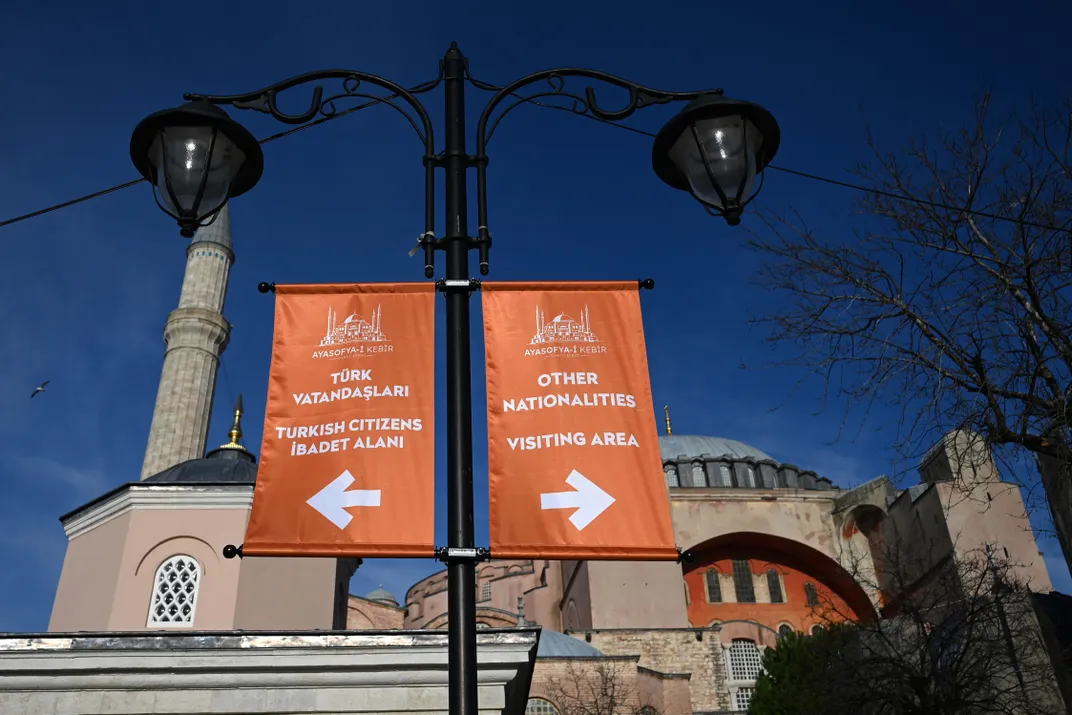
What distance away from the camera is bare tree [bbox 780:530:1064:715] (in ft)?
61.2

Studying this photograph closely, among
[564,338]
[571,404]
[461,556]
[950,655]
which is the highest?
[950,655]

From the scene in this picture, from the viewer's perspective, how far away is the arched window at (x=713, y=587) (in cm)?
3725

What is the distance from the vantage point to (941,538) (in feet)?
109

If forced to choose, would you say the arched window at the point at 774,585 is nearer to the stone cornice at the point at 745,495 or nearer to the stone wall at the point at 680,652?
the stone cornice at the point at 745,495

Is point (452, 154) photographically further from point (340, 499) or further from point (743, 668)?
point (743, 668)

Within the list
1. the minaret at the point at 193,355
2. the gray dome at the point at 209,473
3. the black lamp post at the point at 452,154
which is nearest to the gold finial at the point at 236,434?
the gray dome at the point at 209,473

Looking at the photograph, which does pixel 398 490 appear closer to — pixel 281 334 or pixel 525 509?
pixel 525 509

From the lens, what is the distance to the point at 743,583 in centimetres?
3784

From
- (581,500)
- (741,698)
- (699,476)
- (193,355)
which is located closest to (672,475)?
(699,476)

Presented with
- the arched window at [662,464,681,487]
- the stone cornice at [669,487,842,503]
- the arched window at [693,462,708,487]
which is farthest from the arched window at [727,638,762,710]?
the arched window at [693,462,708,487]

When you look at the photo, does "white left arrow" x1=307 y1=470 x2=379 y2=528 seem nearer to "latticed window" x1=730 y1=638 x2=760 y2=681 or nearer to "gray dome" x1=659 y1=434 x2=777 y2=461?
"latticed window" x1=730 y1=638 x2=760 y2=681

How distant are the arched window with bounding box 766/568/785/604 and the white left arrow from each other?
35.7 metres

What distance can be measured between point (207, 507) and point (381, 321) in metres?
13.3

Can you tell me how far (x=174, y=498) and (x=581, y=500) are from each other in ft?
46.8
